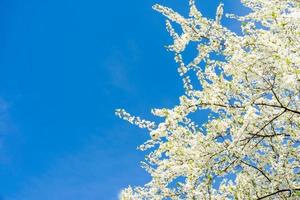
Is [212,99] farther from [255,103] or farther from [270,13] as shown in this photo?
[270,13]

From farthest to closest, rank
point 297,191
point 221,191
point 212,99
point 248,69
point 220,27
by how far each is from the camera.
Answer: point 221,191
point 220,27
point 297,191
point 212,99
point 248,69

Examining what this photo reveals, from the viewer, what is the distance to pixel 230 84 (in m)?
7.15

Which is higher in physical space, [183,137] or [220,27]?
[220,27]

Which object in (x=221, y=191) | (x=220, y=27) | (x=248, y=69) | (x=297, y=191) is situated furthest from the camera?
(x=221, y=191)

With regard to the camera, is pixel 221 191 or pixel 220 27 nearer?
pixel 220 27

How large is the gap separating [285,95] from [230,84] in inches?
37.9

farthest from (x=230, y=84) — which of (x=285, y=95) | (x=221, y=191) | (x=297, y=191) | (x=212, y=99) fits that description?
(x=221, y=191)

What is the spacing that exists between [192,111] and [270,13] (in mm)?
1977

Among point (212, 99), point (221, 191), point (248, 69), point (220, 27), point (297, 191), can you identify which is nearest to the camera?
point (248, 69)

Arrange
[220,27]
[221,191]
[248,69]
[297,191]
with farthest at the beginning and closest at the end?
[221,191] < [220,27] < [297,191] < [248,69]

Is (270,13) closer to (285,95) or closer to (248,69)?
(248,69)

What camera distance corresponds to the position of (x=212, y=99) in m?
7.19

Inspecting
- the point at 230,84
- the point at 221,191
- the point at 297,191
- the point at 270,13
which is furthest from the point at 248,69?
the point at 221,191

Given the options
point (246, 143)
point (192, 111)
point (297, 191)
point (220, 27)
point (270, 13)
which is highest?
point (220, 27)
